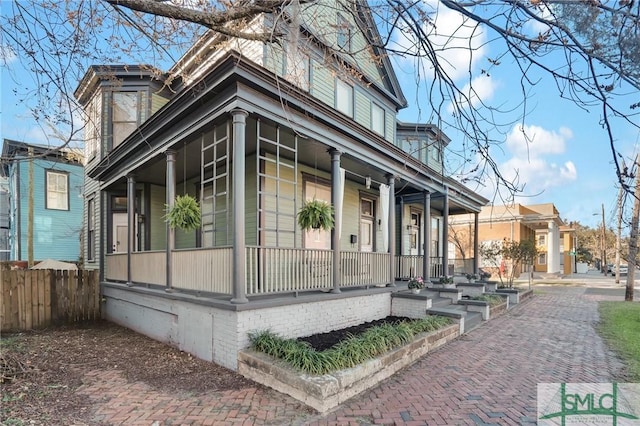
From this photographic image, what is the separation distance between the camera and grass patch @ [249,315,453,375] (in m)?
4.49

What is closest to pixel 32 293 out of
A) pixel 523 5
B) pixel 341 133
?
pixel 341 133

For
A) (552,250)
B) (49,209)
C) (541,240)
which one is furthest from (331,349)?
(541,240)

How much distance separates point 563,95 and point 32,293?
11.6m

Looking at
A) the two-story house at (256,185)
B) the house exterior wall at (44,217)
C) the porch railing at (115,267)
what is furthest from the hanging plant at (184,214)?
the house exterior wall at (44,217)

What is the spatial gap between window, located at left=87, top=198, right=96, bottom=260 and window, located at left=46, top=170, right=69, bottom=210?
6.92 m

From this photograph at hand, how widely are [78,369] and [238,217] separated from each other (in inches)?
136

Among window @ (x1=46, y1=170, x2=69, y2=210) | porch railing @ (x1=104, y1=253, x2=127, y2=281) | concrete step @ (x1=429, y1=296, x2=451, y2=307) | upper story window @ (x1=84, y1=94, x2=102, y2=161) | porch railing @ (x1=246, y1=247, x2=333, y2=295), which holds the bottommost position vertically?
concrete step @ (x1=429, y1=296, x2=451, y2=307)

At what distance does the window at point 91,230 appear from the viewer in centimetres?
1180

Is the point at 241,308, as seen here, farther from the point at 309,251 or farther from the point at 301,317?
the point at 309,251

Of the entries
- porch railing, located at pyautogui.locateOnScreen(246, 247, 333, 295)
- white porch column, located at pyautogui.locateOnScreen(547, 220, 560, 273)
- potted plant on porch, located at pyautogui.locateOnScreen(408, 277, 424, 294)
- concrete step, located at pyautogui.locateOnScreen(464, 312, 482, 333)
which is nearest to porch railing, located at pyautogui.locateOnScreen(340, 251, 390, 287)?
porch railing, located at pyautogui.locateOnScreen(246, 247, 333, 295)

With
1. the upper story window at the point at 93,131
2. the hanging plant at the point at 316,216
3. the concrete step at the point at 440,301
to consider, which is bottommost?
the concrete step at the point at 440,301

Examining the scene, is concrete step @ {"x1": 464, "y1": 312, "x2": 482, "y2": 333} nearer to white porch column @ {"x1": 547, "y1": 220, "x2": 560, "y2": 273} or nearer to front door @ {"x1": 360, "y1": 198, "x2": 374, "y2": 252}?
front door @ {"x1": 360, "y1": 198, "x2": 374, "y2": 252}

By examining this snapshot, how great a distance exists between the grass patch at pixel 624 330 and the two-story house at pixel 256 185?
440 centimetres

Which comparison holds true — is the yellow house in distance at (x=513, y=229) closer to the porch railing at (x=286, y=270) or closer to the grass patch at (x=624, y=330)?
the grass patch at (x=624, y=330)
